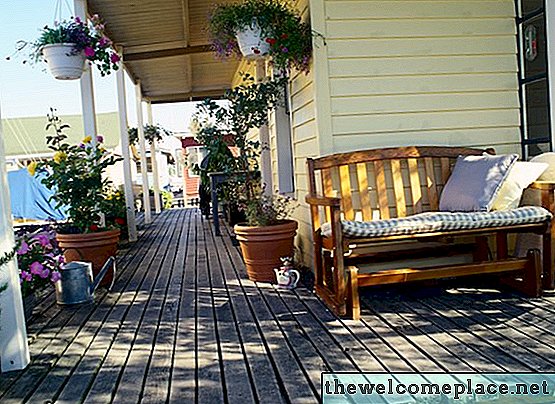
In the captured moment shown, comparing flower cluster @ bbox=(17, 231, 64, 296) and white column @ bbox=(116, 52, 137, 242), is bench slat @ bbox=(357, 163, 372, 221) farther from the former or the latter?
white column @ bbox=(116, 52, 137, 242)

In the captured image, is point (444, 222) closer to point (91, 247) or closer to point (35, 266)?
point (35, 266)

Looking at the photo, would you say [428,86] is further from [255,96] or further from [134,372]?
[134,372]

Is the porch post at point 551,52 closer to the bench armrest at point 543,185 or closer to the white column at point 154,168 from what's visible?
the bench armrest at point 543,185

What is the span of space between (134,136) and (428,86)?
316 inches

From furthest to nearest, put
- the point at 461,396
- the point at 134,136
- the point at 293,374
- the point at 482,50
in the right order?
the point at 134,136 → the point at 482,50 → the point at 293,374 → the point at 461,396

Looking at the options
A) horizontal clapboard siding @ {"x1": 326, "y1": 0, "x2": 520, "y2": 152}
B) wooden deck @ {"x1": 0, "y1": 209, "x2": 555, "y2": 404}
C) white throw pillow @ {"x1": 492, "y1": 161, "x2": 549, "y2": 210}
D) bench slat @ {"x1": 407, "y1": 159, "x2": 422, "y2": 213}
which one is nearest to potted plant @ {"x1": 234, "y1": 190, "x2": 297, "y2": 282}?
wooden deck @ {"x1": 0, "y1": 209, "x2": 555, "y2": 404}

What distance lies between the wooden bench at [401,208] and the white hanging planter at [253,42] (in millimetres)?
935

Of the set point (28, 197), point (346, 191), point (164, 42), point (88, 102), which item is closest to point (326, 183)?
point (346, 191)

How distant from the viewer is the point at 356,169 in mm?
A: 3486

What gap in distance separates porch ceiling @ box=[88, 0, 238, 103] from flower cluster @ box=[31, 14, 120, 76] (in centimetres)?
157

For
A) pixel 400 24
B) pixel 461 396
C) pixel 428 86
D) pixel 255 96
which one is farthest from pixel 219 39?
pixel 461 396

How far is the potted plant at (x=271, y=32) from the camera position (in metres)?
3.58

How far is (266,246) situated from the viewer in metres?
3.75

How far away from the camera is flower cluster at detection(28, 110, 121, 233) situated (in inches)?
155
